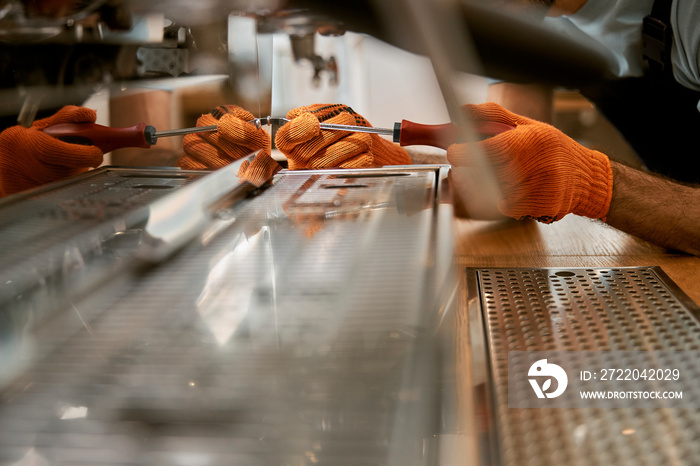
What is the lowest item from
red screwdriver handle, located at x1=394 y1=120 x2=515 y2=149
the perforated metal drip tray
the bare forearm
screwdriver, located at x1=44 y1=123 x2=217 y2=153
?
the bare forearm

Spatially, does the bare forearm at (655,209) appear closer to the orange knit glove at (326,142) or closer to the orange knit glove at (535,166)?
the orange knit glove at (535,166)

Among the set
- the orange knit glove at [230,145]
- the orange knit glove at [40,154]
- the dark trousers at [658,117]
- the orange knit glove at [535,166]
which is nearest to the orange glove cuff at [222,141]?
the orange knit glove at [230,145]

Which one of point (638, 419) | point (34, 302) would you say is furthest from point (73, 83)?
point (638, 419)

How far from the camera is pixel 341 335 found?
0.24 meters

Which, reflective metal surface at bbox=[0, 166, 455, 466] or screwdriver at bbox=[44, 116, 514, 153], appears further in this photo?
screwdriver at bbox=[44, 116, 514, 153]

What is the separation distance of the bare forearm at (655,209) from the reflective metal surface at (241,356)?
0.84 feet

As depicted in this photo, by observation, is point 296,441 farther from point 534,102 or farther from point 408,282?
point 534,102

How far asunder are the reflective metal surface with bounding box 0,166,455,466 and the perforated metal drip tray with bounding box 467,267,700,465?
0.10 ft

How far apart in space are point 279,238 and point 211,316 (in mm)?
140

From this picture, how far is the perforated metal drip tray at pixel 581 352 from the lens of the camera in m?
0.19

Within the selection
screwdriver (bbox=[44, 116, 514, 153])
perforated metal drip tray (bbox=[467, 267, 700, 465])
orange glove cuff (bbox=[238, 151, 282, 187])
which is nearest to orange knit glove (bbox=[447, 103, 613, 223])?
screwdriver (bbox=[44, 116, 514, 153])

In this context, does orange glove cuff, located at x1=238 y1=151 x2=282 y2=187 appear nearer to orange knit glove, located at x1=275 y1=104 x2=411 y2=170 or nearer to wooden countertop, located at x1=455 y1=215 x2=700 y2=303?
Answer: orange knit glove, located at x1=275 y1=104 x2=411 y2=170

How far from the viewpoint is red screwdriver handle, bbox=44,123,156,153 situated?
36cm

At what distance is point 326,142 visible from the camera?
64 cm
